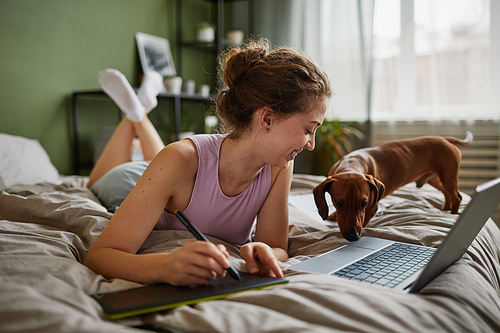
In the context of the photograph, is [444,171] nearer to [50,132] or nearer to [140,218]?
[140,218]

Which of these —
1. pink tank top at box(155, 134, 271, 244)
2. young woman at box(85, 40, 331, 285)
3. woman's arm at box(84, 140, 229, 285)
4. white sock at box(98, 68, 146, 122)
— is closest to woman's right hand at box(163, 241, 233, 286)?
woman's arm at box(84, 140, 229, 285)

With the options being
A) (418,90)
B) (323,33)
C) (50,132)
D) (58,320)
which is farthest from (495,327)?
(323,33)

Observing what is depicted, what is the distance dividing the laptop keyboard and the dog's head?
0.39 feet

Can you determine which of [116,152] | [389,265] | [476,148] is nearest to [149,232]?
[389,265]

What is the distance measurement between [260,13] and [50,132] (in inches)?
95.9

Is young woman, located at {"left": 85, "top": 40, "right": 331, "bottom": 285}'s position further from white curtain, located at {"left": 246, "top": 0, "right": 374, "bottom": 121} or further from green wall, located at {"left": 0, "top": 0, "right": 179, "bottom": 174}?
white curtain, located at {"left": 246, "top": 0, "right": 374, "bottom": 121}

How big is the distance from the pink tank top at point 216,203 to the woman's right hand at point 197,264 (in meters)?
0.34

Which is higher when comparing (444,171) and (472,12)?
(472,12)

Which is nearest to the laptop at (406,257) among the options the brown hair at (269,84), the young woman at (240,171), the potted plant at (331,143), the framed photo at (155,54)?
the young woman at (240,171)

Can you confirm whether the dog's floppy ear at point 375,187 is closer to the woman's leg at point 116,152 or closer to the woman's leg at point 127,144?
the woman's leg at point 127,144

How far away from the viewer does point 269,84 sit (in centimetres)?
97

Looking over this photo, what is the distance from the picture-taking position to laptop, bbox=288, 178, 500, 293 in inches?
25.3

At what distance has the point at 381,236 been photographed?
1100 millimetres

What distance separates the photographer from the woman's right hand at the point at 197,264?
645 mm
